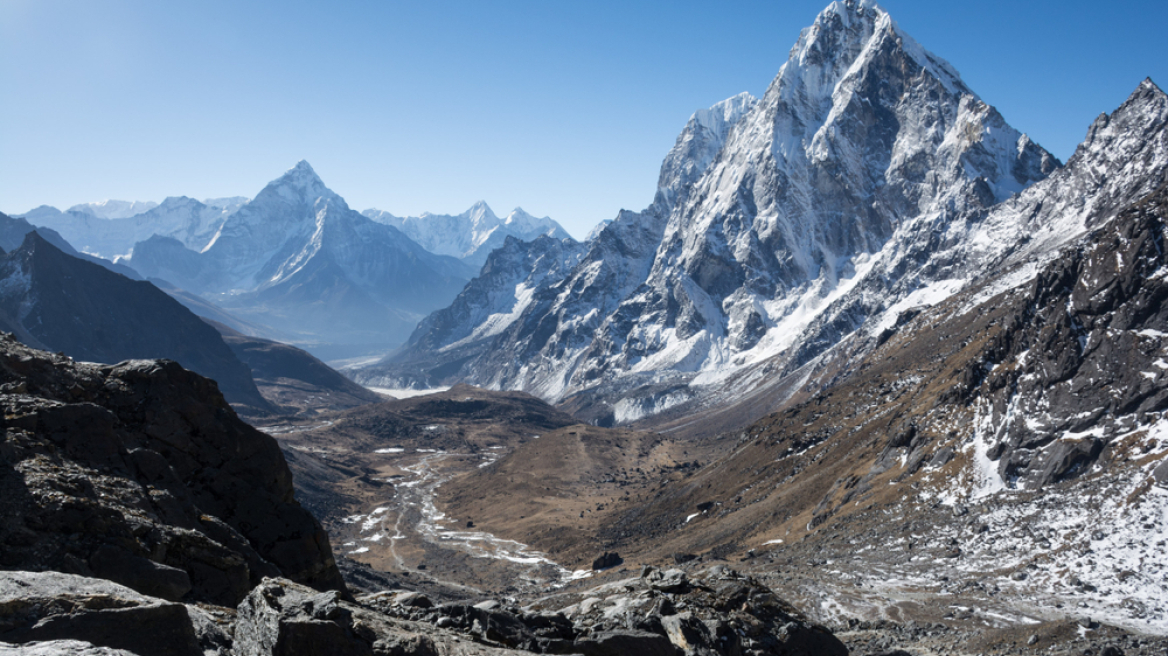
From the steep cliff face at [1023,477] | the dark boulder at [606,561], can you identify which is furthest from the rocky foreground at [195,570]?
the dark boulder at [606,561]

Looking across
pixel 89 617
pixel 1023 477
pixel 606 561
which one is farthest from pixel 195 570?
pixel 606 561

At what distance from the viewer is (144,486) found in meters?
24.2

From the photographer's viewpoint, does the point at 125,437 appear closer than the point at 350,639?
No

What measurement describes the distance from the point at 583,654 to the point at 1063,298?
9708 cm

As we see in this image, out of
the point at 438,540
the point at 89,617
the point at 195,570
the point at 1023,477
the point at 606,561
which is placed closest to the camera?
the point at 89,617

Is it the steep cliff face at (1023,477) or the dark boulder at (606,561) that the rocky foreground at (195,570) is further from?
the dark boulder at (606,561)

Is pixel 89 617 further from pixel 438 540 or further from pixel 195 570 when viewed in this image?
pixel 438 540

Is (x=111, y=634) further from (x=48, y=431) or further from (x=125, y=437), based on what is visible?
(x=125, y=437)

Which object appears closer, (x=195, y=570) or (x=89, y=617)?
(x=89, y=617)

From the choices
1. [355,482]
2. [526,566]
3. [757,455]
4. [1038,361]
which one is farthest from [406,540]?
[1038,361]

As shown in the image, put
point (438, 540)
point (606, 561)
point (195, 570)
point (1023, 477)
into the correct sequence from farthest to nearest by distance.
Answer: point (438, 540)
point (606, 561)
point (1023, 477)
point (195, 570)

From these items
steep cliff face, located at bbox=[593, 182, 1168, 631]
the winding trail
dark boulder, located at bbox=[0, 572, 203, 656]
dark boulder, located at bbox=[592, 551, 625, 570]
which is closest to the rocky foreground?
dark boulder, located at bbox=[0, 572, 203, 656]

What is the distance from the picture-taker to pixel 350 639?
49.1 ft

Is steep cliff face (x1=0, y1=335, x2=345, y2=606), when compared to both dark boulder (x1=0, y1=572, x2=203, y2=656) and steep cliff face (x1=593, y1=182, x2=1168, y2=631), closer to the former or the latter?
dark boulder (x1=0, y1=572, x2=203, y2=656)
